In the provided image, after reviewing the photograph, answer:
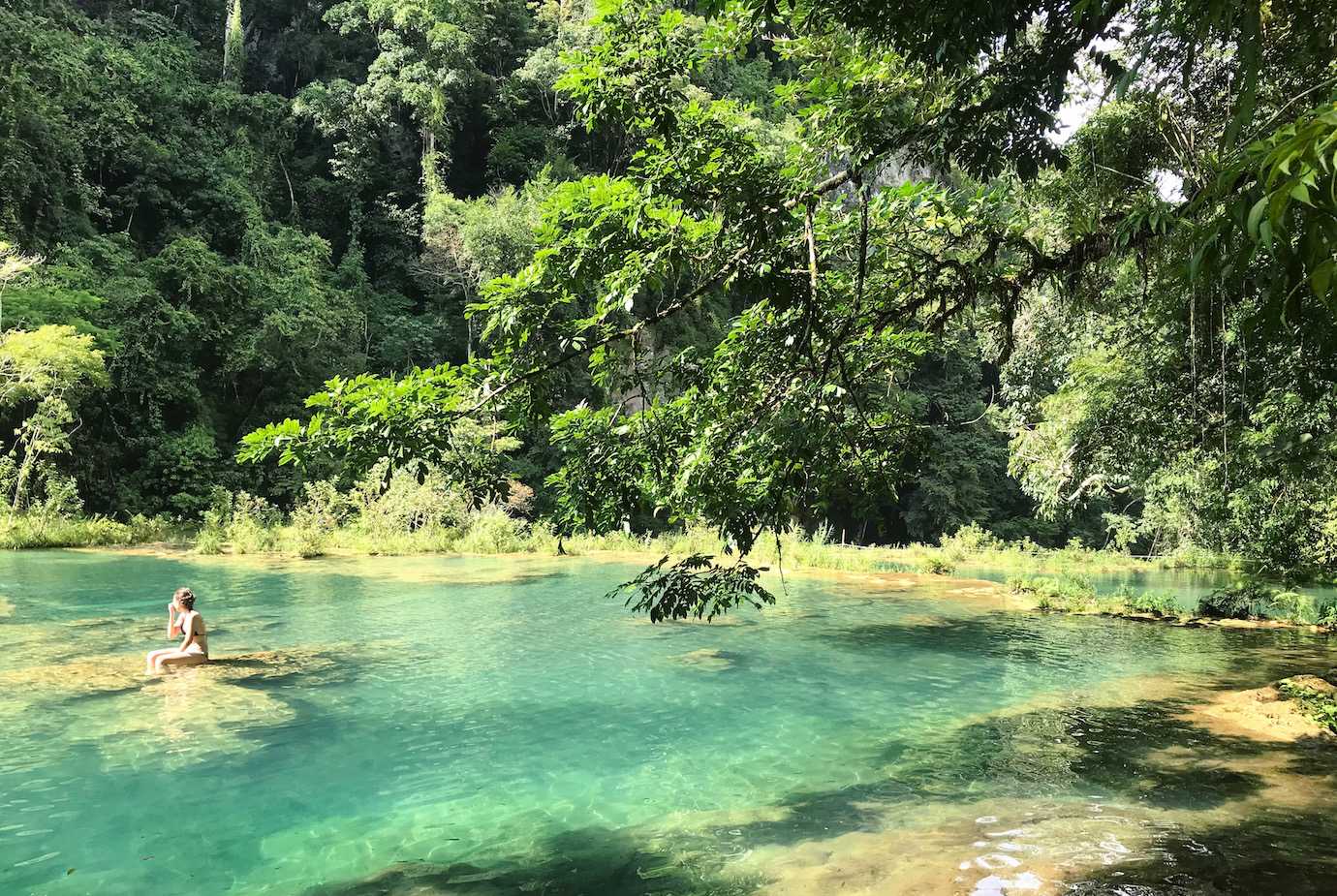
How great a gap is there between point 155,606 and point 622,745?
10.2 metres

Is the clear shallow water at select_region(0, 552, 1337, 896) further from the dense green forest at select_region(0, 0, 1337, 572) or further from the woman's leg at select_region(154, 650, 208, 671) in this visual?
the dense green forest at select_region(0, 0, 1337, 572)

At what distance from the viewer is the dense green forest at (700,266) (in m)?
4.15

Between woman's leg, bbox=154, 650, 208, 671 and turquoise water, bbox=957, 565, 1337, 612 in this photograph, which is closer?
woman's leg, bbox=154, 650, 208, 671

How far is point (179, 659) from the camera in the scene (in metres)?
9.47

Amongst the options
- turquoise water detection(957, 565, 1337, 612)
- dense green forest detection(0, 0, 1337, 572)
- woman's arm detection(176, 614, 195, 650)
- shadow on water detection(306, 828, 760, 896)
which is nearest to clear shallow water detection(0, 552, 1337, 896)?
shadow on water detection(306, 828, 760, 896)

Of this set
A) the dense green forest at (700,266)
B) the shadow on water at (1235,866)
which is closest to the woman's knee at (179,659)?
the dense green forest at (700,266)

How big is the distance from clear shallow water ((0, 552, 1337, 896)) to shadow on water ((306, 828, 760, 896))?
0.08 feet

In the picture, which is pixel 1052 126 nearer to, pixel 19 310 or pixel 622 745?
pixel 622 745

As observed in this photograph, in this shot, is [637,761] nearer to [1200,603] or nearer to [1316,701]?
[1316,701]

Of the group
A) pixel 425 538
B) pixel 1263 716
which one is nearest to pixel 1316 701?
pixel 1263 716

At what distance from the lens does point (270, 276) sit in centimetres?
2859

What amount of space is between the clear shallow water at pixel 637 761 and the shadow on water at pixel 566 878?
0.02 meters

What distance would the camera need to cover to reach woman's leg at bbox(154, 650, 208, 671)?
9.41 m

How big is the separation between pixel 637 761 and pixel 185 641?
5711mm
